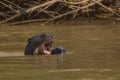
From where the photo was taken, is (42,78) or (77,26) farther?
(77,26)

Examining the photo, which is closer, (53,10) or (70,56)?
(70,56)

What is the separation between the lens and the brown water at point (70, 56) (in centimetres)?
728

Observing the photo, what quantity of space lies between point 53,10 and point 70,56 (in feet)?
27.2

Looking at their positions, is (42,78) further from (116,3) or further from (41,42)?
(116,3)

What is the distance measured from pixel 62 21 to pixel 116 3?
170 centimetres

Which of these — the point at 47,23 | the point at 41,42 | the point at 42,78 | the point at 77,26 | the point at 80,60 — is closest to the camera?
the point at 42,78

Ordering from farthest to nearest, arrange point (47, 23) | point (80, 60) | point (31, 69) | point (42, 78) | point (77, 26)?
point (47, 23), point (77, 26), point (80, 60), point (31, 69), point (42, 78)

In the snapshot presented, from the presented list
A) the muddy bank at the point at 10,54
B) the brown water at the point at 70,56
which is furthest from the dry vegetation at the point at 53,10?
the muddy bank at the point at 10,54

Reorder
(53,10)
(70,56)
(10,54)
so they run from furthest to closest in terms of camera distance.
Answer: (53,10), (10,54), (70,56)

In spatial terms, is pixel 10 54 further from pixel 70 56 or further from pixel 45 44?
pixel 70 56

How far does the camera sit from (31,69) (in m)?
7.84

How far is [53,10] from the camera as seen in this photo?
58.0 feet

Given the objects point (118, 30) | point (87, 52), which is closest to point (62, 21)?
point (118, 30)

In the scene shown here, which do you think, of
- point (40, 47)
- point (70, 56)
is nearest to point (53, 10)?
point (40, 47)
